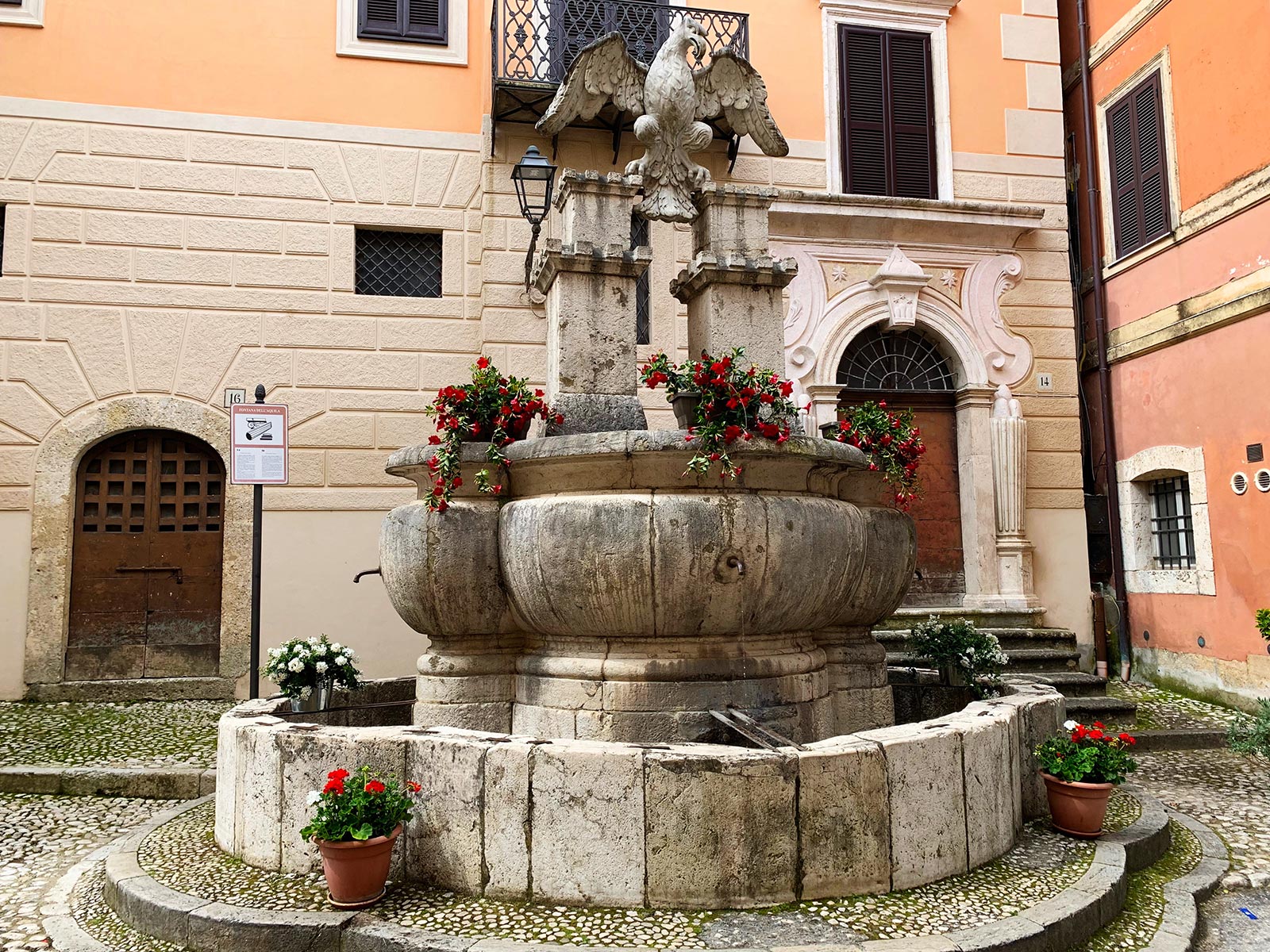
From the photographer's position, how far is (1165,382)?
1040 cm

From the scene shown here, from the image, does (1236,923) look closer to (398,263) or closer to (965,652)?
(965,652)

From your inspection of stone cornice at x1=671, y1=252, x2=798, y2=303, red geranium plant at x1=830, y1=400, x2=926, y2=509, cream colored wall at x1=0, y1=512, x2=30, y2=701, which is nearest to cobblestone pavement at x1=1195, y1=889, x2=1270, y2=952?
red geranium plant at x1=830, y1=400, x2=926, y2=509

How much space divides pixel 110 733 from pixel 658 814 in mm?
5664

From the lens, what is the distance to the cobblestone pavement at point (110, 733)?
6449 mm

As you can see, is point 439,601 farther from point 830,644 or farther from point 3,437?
point 3,437

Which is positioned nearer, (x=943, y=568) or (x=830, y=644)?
(x=830, y=644)

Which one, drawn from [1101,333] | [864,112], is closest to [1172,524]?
[1101,333]

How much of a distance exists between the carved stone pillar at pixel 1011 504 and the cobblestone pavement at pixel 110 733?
7847 millimetres

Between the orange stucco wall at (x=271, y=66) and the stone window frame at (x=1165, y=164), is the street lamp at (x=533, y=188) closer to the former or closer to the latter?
the orange stucco wall at (x=271, y=66)

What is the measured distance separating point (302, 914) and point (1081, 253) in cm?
1185

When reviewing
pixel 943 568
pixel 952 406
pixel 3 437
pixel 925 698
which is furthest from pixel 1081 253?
pixel 3 437

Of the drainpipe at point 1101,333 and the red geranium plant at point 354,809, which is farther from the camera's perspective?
the drainpipe at point 1101,333

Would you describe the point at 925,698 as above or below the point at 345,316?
below

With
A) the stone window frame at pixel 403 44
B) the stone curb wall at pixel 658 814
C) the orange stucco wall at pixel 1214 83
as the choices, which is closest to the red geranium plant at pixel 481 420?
the stone curb wall at pixel 658 814
